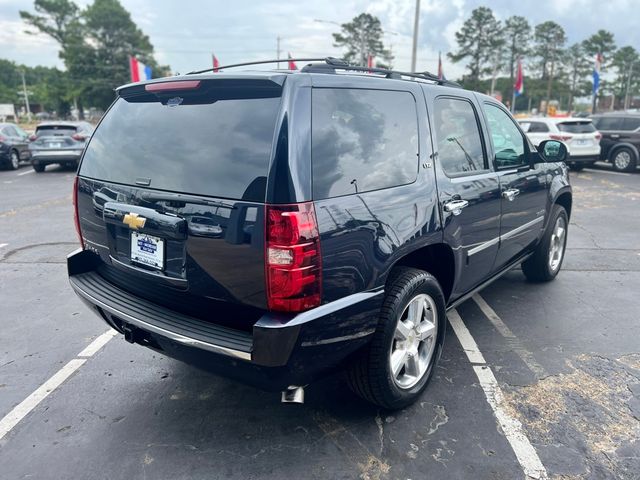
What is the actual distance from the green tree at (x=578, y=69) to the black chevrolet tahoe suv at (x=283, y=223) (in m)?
72.1

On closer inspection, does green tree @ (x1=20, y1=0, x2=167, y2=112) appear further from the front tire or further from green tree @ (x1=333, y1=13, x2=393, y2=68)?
the front tire

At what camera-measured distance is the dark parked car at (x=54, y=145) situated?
15.0 m

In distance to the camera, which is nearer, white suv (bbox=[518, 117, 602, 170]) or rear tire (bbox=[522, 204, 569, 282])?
rear tire (bbox=[522, 204, 569, 282])

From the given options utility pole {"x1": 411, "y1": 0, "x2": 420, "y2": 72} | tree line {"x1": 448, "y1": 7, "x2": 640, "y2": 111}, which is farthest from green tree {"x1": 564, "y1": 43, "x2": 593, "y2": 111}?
utility pole {"x1": 411, "y1": 0, "x2": 420, "y2": 72}

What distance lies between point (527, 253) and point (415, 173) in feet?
7.87

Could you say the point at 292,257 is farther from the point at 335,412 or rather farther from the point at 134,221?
the point at 335,412

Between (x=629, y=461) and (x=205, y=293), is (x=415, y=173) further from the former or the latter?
(x=629, y=461)

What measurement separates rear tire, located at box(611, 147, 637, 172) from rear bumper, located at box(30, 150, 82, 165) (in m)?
16.5

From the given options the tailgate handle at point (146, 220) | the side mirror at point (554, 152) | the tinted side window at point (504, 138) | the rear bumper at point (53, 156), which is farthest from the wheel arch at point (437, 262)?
the rear bumper at point (53, 156)

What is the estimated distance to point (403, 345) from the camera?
289 cm

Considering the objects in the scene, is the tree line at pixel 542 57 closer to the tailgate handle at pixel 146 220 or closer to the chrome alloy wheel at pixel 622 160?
the chrome alloy wheel at pixel 622 160

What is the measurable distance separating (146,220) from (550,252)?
13.7 ft

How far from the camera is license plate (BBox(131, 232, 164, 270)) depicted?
99.3 inches

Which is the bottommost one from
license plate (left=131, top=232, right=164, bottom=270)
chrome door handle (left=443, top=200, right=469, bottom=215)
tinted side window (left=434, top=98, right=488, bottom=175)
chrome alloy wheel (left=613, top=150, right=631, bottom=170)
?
chrome alloy wheel (left=613, top=150, right=631, bottom=170)
